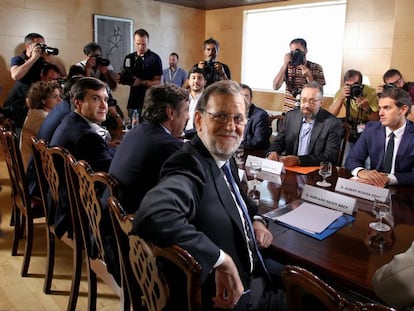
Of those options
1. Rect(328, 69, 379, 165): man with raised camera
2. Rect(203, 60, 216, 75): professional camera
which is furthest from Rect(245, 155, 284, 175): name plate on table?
Rect(203, 60, 216, 75): professional camera

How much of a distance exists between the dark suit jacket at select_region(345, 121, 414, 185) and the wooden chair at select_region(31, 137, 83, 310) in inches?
66.1

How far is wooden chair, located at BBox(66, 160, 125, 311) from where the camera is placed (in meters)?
1.48

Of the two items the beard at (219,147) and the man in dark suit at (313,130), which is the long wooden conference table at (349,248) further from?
the man in dark suit at (313,130)

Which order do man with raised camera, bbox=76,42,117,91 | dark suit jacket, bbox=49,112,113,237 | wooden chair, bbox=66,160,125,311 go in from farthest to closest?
man with raised camera, bbox=76,42,117,91 → dark suit jacket, bbox=49,112,113,237 → wooden chair, bbox=66,160,125,311

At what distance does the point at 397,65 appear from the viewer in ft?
16.4

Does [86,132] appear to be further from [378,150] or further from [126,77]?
[126,77]

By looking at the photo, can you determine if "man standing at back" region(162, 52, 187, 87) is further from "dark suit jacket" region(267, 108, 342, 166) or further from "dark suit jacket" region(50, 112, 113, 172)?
"dark suit jacket" region(50, 112, 113, 172)

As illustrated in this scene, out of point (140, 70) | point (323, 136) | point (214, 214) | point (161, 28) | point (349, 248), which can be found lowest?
point (349, 248)

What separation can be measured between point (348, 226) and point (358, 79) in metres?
3.60

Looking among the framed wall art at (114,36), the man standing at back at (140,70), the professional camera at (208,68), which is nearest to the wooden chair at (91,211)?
the professional camera at (208,68)

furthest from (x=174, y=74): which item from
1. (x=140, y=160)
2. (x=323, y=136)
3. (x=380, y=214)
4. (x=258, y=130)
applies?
(x=380, y=214)

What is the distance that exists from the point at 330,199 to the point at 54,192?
1.40m

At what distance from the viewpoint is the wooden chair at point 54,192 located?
6.09ft

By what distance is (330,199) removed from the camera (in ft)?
5.41
